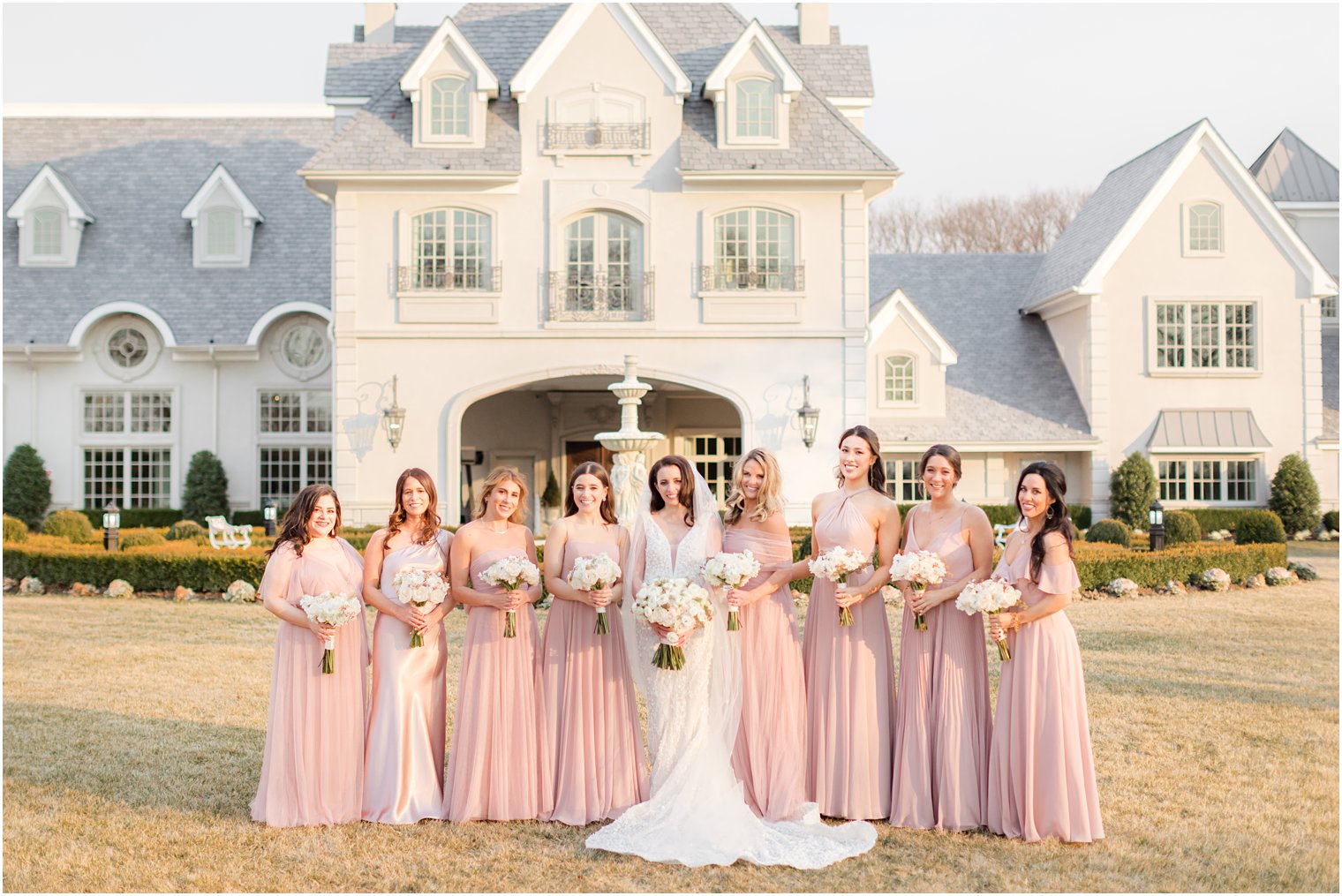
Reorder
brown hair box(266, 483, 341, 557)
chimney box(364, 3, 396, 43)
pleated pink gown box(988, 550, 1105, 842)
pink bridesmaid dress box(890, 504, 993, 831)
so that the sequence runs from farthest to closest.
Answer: chimney box(364, 3, 396, 43)
brown hair box(266, 483, 341, 557)
pink bridesmaid dress box(890, 504, 993, 831)
pleated pink gown box(988, 550, 1105, 842)

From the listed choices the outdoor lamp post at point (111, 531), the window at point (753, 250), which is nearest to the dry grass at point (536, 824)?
the outdoor lamp post at point (111, 531)

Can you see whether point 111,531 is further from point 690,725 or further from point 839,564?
point 839,564

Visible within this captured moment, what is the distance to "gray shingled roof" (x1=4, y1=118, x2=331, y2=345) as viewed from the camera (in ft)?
82.5

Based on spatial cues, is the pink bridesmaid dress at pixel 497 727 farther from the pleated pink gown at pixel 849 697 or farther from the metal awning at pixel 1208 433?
the metal awning at pixel 1208 433

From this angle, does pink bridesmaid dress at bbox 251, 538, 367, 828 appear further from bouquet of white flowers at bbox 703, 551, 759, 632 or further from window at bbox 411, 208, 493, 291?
window at bbox 411, 208, 493, 291

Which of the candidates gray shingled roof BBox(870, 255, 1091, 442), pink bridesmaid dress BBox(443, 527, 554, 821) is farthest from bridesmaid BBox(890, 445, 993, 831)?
gray shingled roof BBox(870, 255, 1091, 442)

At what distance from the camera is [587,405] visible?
86.2ft

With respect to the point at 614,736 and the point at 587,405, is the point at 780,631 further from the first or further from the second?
the point at 587,405

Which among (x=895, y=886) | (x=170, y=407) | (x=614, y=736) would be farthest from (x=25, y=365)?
(x=895, y=886)

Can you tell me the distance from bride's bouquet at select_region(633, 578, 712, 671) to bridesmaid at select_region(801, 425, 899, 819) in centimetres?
83

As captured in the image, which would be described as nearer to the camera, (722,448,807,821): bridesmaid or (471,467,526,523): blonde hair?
(722,448,807,821): bridesmaid

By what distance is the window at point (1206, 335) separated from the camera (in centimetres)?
2528

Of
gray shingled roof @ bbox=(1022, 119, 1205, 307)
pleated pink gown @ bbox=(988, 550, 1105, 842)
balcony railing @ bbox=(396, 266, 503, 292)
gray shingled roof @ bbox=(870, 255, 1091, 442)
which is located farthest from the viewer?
gray shingled roof @ bbox=(1022, 119, 1205, 307)

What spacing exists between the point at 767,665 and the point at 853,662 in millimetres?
490
